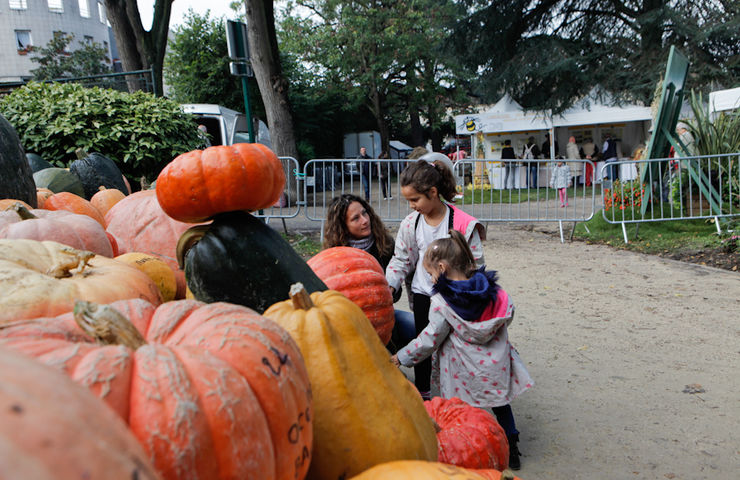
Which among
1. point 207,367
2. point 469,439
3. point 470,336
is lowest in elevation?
point 469,439

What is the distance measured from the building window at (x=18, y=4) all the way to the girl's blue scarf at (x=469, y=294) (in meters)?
51.3

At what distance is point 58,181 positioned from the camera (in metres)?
5.02

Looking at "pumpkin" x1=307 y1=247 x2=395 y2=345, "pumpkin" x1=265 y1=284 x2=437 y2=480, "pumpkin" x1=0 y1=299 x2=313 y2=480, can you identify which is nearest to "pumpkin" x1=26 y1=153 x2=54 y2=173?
"pumpkin" x1=307 y1=247 x2=395 y2=345

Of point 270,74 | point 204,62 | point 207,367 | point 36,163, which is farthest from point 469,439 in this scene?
point 204,62

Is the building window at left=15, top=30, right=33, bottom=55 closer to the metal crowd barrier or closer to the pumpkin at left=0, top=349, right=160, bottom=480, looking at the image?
the metal crowd barrier

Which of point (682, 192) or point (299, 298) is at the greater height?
→ point (299, 298)

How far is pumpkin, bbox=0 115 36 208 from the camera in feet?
11.3

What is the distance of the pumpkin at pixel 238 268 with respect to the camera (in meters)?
1.98

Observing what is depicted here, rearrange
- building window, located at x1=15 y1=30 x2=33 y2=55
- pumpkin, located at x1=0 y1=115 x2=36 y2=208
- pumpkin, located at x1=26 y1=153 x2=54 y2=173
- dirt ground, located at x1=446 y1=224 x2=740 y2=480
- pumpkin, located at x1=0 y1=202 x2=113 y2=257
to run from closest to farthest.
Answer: pumpkin, located at x1=0 y1=202 x2=113 y2=257, dirt ground, located at x1=446 y1=224 x2=740 y2=480, pumpkin, located at x1=0 y1=115 x2=36 y2=208, pumpkin, located at x1=26 y1=153 x2=54 y2=173, building window, located at x1=15 y1=30 x2=33 y2=55

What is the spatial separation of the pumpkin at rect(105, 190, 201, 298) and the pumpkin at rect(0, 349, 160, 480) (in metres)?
2.46

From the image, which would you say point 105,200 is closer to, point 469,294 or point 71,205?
point 71,205

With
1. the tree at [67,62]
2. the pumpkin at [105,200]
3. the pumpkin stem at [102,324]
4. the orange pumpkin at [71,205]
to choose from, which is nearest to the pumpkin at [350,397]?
the pumpkin stem at [102,324]

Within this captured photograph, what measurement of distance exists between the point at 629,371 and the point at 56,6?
2046 inches

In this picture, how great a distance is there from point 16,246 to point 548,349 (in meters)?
4.16
